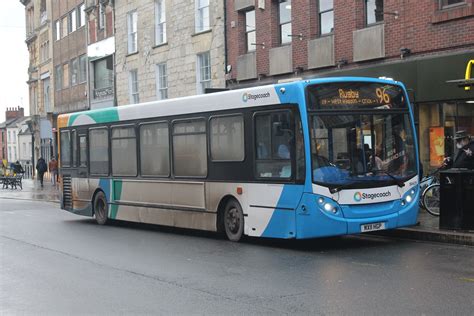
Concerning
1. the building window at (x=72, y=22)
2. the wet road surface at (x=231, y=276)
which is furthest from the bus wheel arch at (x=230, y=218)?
the building window at (x=72, y=22)

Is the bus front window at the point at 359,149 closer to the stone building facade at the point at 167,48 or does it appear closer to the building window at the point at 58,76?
the stone building facade at the point at 167,48

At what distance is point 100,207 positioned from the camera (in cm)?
1628

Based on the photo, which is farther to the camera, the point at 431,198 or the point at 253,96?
the point at 431,198

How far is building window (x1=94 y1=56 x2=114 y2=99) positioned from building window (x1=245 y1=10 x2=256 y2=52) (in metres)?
12.9

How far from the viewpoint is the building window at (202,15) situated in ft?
84.5

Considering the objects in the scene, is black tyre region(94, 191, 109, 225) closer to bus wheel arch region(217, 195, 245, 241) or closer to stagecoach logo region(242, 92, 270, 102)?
bus wheel arch region(217, 195, 245, 241)

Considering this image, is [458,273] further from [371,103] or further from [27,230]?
[27,230]

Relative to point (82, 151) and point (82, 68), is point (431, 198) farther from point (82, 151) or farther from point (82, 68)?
point (82, 68)

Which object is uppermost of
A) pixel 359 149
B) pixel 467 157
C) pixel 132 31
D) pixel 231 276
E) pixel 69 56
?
pixel 69 56

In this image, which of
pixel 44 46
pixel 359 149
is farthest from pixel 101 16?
pixel 359 149

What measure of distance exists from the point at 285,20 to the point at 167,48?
8.29 meters

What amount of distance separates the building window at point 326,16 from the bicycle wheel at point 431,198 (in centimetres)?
704

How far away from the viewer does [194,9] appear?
2625cm

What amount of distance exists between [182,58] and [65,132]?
34.1 ft
